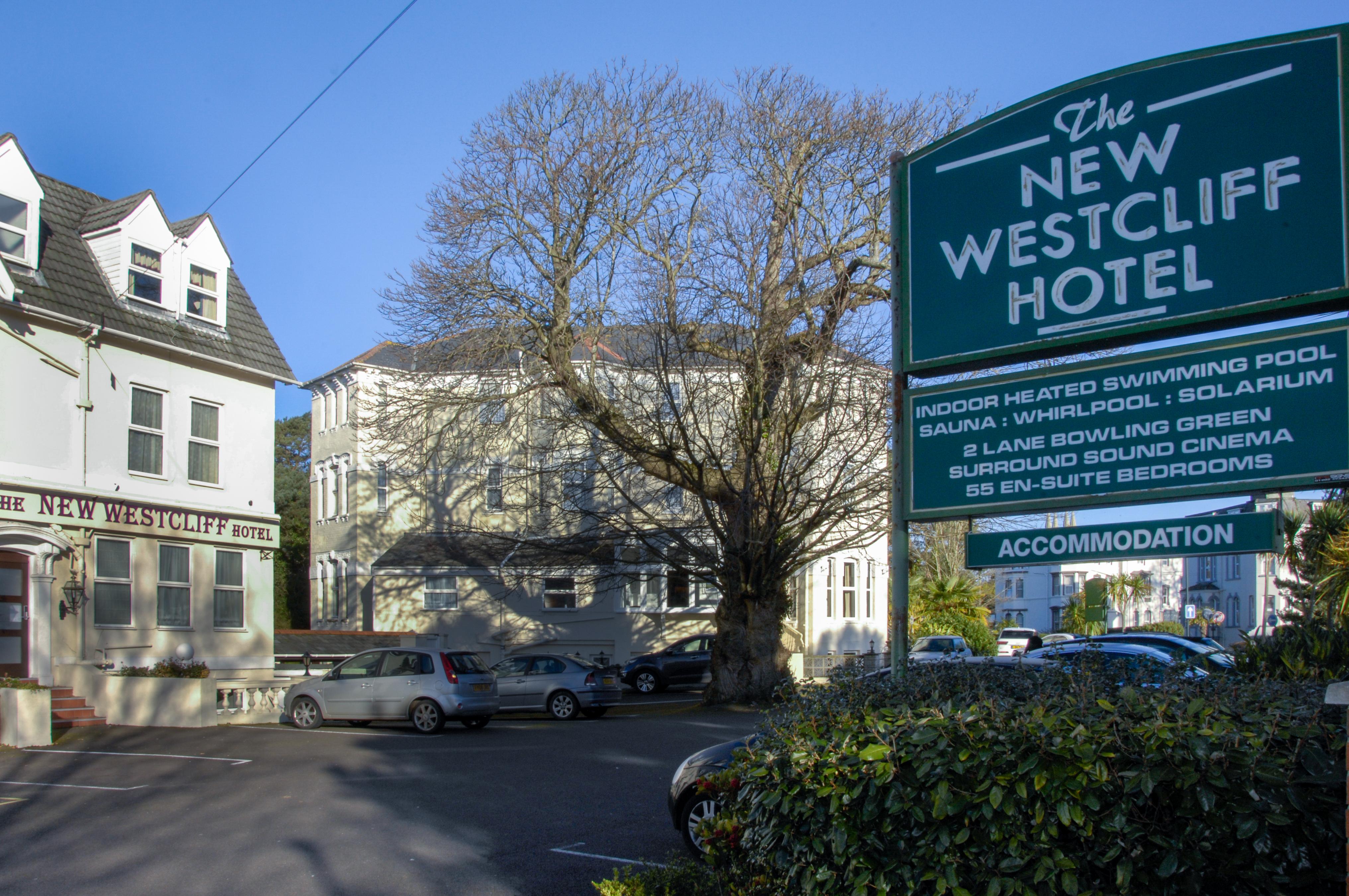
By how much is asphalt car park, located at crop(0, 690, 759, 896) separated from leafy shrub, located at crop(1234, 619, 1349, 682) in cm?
519

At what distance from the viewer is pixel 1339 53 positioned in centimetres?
556

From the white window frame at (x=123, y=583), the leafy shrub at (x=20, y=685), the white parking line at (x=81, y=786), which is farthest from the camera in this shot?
the white window frame at (x=123, y=583)

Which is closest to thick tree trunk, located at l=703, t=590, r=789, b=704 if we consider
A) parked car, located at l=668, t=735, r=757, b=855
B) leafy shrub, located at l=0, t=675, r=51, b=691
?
leafy shrub, located at l=0, t=675, r=51, b=691

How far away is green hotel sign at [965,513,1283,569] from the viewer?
17.7 ft

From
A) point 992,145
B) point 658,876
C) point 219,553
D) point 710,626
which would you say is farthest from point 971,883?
point 710,626

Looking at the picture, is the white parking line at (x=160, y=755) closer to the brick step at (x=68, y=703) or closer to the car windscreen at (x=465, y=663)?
the brick step at (x=68, y=703)

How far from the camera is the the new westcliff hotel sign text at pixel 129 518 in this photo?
1858cm

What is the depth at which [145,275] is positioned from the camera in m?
22.1

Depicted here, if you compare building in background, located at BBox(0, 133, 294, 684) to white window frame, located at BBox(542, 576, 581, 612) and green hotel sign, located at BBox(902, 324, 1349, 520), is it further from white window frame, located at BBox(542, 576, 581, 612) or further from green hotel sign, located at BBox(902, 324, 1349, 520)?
green hotel sign, located at BBox(902, 324, 1349, 520)

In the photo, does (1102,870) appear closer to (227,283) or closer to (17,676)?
(17,676)

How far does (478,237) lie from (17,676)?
11.6 meters

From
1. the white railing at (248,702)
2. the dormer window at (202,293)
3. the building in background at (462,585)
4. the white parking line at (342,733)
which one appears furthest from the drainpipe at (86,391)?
the building in background at (462,585)

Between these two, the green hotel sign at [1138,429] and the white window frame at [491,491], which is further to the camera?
the white window frame at [491,491]

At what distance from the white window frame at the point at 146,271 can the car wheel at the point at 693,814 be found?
17825mm
